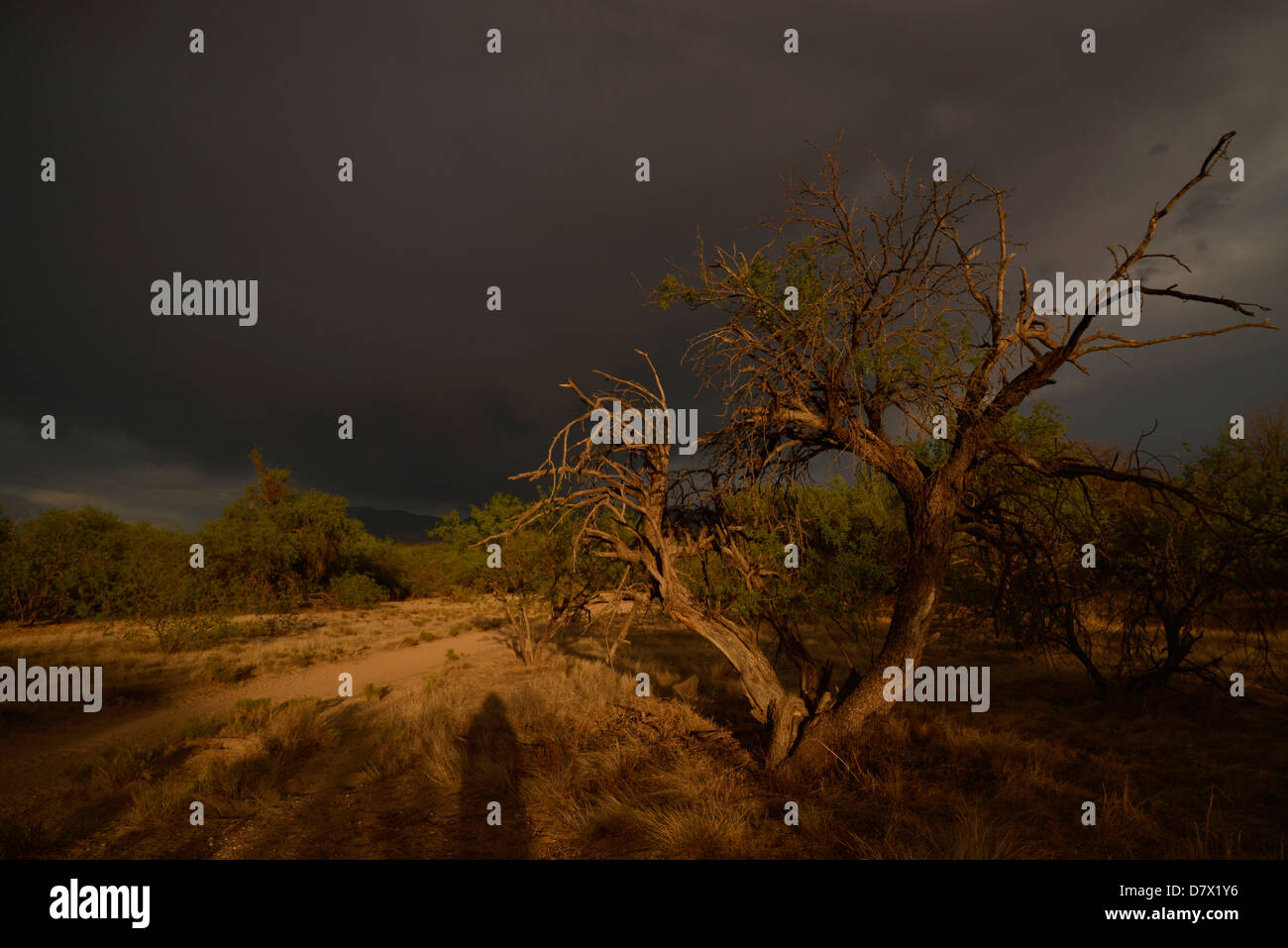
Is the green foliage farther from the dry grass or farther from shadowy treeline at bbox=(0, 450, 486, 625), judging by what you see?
the dry grass

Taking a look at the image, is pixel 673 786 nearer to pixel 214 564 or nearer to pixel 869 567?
pixel 869 567

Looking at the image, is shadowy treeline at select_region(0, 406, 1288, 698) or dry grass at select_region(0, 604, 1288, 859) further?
shadowy treeline at select_region(0, 406, 1288, 698)

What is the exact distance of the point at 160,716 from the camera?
43.3 feet

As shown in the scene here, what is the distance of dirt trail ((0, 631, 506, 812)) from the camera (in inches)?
360

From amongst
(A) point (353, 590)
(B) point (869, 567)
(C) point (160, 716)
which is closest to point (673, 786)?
(B) point (869, 567)

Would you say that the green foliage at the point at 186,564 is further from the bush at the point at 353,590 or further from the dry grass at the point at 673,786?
the dry grass at the point at 673,786

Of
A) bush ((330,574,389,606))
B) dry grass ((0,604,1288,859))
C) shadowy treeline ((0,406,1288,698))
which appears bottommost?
bush ((330,574,389,606))

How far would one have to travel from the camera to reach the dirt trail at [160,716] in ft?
30.0

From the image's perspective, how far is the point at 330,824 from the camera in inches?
263

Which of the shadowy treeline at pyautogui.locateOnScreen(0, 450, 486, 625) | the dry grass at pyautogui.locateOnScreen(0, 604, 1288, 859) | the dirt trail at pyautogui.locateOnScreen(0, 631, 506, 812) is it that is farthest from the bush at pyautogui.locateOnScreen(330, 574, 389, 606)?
the dry grass at pyautogui.locateOnScreen(0, 604, 1288, 859)

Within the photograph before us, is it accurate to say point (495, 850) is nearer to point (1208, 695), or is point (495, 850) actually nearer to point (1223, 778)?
point (1223, 778)
